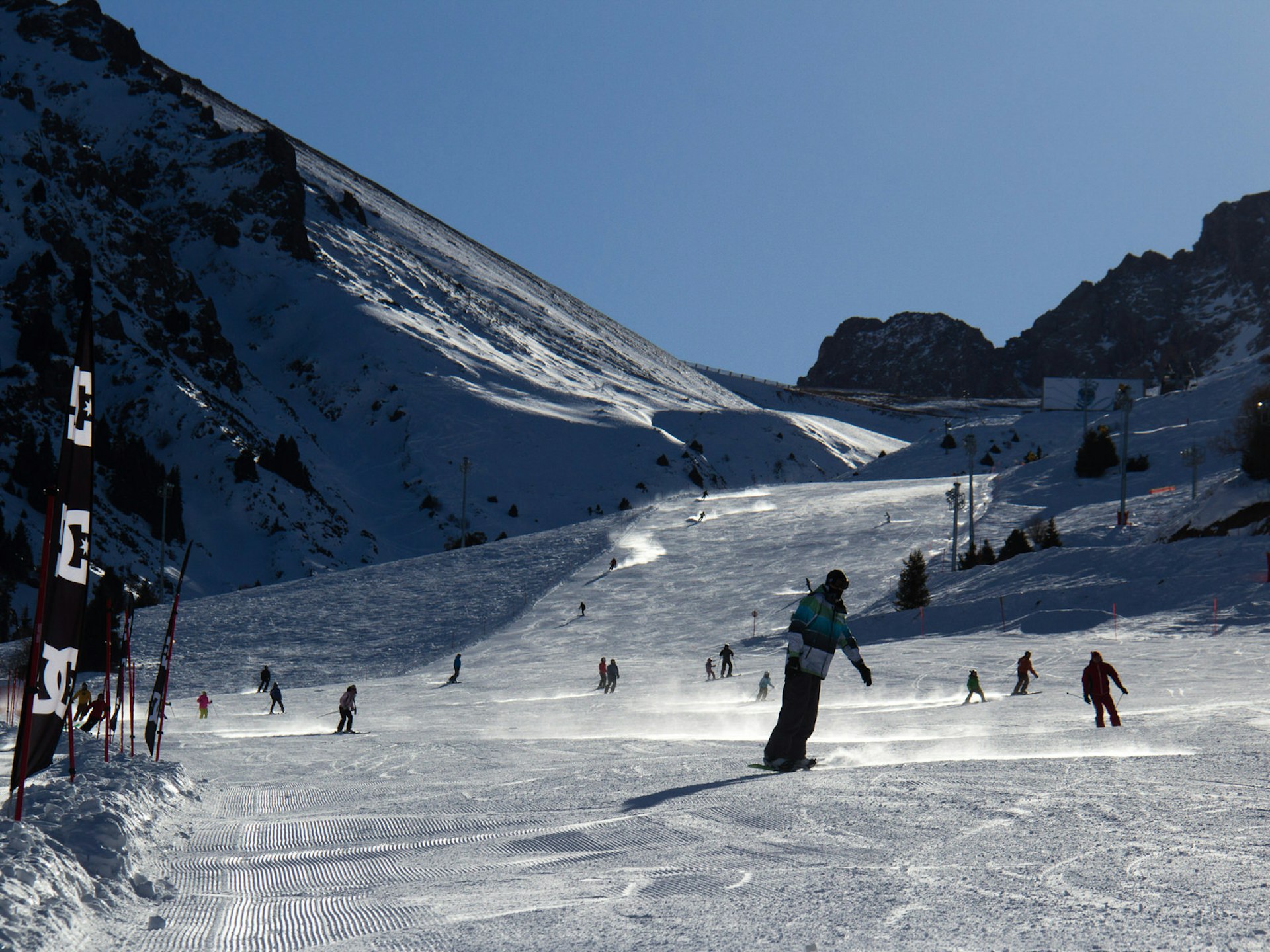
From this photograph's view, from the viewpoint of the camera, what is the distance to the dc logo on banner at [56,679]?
274 inches

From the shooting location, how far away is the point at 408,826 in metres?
7.58

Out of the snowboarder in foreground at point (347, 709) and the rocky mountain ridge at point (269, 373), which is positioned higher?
the rocky mountain ridge at point (269, 373)

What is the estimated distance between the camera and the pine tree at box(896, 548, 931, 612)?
39531 mm

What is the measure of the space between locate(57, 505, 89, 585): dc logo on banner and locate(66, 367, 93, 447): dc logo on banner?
0.50m

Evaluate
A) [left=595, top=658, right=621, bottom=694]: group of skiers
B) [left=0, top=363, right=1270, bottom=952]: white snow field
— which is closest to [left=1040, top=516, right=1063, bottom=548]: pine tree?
[left=0, top=363, right=1270, bottom=952]: white snow field

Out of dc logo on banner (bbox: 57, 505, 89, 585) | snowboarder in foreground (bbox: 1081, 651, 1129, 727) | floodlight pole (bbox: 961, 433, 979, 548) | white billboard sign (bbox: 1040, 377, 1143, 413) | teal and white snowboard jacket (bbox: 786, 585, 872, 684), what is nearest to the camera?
dc logo on banner (bbox: 57, 505, 89, 585)

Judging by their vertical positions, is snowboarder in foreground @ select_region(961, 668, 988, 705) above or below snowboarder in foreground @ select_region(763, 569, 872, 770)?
below

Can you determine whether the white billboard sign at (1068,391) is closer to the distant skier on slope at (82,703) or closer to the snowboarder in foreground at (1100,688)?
the distant skier on slope at (82,703)

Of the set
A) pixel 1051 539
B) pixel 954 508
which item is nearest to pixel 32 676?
pixel 1051 539

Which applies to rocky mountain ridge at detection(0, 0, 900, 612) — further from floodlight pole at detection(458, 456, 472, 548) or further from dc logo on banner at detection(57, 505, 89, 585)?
dc logo on banner at detection(57, 505, 89, 585)

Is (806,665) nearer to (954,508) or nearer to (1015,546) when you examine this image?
(1015,546)

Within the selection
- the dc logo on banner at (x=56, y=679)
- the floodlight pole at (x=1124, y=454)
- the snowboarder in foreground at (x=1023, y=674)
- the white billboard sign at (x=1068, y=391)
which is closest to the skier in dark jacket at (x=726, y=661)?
the snowboarder in foreground at (x=1023, y=674)

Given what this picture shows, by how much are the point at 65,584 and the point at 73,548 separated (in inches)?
10.9

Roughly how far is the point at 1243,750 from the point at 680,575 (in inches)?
1671
